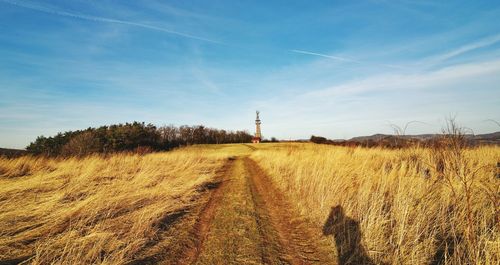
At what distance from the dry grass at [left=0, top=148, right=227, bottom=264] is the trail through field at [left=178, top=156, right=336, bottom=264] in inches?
35.7

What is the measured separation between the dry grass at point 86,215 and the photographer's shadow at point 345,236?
326cm

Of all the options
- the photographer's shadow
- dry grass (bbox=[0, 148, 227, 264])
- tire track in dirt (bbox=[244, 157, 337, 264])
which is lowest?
tire track in dirt (bbox=[244, 157, 337, 264])

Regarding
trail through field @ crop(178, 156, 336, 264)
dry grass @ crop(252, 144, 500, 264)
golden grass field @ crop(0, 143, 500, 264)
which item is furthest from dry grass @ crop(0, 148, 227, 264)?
dry grass @ crop(252, 144, 500, 264)

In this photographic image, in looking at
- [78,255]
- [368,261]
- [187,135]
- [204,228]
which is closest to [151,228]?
[204,228]

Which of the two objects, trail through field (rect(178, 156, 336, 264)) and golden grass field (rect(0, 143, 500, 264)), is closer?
golden grass field (rect(0, 143, 500, 264))

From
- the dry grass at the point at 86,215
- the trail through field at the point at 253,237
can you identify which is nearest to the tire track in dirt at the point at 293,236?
the trail through field at the point at 253,237

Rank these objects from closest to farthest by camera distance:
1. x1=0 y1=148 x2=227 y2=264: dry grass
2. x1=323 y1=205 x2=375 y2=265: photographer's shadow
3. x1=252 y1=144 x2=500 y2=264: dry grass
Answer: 1. x1=252 y1=144 x2=500 y2=264: dry grass
2. x1=323 y1=205 x2=375 y2=265: photographer's shadow
3. x1=0 y1=148 x2=227 y2=264: dry grass

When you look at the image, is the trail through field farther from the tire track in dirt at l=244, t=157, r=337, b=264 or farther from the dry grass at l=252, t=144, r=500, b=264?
the dry grass at l=252, t=144, r=500, b=264

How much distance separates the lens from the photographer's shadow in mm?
4223

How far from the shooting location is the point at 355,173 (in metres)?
8.81

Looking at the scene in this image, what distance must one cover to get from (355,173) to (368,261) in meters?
5.03

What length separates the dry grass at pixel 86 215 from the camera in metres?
4.38

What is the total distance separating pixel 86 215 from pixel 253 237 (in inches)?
150

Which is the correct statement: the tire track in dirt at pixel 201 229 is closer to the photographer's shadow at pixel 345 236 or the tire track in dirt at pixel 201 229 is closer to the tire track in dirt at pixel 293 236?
the tire track in dirt at pixel 293 236
